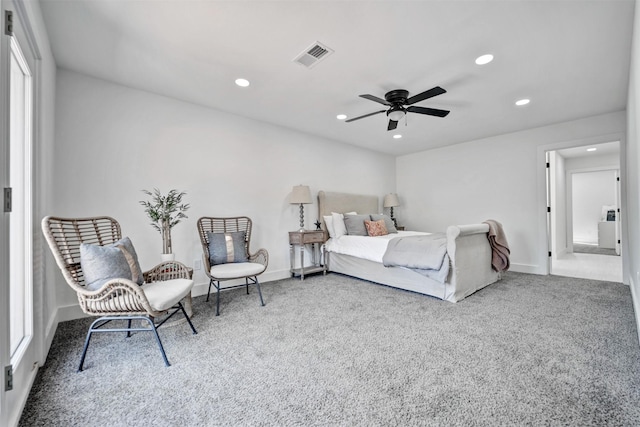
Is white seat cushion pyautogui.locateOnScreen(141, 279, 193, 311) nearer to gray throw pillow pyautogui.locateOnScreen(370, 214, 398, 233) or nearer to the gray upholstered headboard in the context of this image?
the gray upholstered headboard

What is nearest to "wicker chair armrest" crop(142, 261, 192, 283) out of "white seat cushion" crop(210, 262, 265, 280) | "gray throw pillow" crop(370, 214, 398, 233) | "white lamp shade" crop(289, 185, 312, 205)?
"white seat cushion" crop(210, 262, 265, 280)

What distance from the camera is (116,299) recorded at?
1.86 meters

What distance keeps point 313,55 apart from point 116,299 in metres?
2.45

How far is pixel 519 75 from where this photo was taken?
282 cm

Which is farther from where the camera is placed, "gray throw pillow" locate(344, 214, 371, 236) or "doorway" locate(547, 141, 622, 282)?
"doorway" locate(547, 141, 622, 282)

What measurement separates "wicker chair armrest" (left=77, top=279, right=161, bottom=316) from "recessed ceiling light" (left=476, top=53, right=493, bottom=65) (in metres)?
3.31

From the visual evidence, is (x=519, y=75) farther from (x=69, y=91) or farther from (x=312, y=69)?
(x=69, y=91)

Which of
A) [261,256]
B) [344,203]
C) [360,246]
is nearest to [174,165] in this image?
[261,256]

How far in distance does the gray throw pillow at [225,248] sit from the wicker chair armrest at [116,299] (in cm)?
128

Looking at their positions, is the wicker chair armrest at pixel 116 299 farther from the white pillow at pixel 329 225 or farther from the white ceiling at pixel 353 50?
the white pillow at pixel 329 225

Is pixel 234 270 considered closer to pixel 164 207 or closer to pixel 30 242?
pixel 164 207

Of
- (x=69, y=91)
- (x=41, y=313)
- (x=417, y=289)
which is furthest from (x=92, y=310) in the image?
(x=417, y=289)

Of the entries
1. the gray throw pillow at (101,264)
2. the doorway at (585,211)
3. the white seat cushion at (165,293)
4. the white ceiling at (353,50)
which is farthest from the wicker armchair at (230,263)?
the doorway at (585,211)

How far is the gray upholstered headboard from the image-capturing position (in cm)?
477
